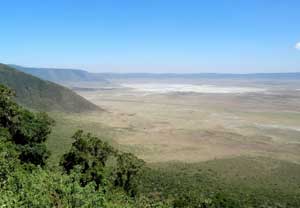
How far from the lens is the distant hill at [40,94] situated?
308 ft

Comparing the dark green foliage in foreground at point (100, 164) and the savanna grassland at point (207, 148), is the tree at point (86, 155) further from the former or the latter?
the savanna grassland at point (207, 148)

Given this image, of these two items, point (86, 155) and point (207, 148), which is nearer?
point (86, 155)

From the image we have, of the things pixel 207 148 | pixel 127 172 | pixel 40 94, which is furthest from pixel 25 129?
pixel 40 94

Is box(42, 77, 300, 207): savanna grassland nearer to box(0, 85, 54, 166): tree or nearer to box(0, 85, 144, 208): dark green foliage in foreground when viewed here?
box(0, 85, 144, 208): dark green foliage in foreground

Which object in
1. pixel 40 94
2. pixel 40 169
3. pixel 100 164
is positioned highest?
pixel 40 169

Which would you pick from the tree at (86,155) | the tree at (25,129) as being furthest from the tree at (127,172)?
the tree at (25,129)

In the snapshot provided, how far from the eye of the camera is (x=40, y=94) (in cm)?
9875

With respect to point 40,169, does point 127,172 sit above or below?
below

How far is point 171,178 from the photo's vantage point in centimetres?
3844

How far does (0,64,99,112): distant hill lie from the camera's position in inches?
3693

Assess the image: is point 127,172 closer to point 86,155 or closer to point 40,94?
point 86,155

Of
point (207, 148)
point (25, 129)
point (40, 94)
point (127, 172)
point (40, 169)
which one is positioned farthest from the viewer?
point (40, 94)

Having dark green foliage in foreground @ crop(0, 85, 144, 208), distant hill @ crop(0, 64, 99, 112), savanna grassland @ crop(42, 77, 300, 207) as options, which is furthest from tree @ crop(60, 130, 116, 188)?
distant hill @ crop(0, 64, 99, 112)

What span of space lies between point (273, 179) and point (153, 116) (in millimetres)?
49852
